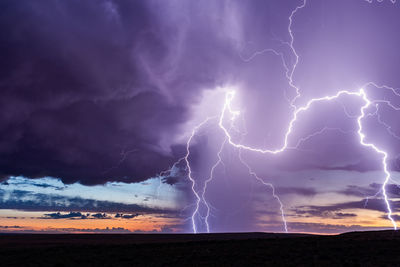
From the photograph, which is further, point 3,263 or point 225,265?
point 3,263

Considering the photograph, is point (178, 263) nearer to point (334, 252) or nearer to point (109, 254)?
point (109, 254)

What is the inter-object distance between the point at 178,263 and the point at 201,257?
2.48 m

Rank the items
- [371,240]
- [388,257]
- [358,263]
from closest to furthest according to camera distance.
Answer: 1. [358,263]
2. [388,257]
3. [371,240]

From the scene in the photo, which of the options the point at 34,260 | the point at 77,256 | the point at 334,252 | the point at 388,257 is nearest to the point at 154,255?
the point at 77,256

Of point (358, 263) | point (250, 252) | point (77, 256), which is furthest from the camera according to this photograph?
point (77, 256)

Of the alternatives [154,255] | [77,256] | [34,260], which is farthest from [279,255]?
[34,260]

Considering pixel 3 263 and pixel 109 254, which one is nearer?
pixel 3 263

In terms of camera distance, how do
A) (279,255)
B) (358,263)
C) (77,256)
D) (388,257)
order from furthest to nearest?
(77,256) → (279,255) → (388,257) → (358,263)

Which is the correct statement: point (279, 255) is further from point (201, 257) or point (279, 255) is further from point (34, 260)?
point (34, 260)

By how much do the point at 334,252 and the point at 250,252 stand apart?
17.6 ft

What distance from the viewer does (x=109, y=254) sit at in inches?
1087

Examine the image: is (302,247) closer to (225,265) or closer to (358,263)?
(358,263)

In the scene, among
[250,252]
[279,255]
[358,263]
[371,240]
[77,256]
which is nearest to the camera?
[358,263]

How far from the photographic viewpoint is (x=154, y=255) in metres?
25.9
